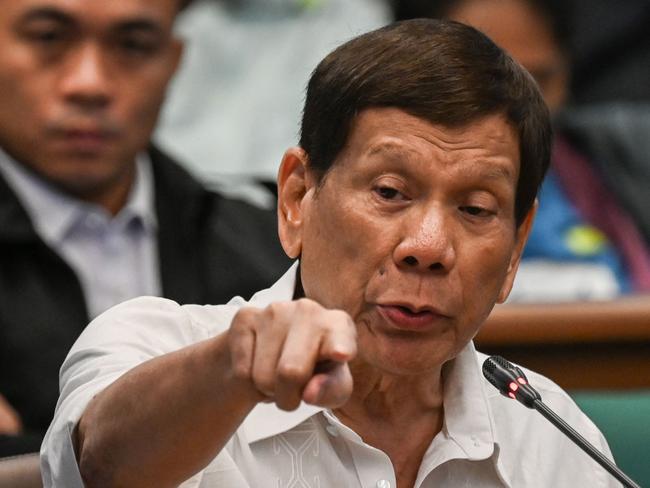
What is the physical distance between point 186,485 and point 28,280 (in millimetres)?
1436

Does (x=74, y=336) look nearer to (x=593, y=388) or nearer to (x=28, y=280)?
(x=28, y=280)

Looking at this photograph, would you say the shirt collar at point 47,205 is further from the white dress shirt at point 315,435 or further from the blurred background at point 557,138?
the white dress shirt at point 315,435

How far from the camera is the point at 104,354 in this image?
177 centimetres

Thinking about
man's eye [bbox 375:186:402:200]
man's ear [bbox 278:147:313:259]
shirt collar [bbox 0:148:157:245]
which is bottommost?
shirt collar [bbox 0:148:157:245]

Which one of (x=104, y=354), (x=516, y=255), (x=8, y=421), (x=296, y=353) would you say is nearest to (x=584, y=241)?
(x=8, y=421)

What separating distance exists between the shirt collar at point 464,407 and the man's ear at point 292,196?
61mm

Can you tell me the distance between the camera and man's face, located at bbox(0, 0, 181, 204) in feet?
10.6

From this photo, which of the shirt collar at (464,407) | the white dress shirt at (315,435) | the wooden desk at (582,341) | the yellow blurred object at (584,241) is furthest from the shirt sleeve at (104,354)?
the yellow blurred object at (584,241)

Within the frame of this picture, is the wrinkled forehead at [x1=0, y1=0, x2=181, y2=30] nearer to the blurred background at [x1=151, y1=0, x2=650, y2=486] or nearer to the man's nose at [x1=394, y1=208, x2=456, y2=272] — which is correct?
the blurred background at [x1=151, y1=0, x2=650, y2=486]

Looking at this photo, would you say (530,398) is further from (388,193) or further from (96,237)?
(96,237)

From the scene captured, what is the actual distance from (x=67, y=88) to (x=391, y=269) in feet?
5.15

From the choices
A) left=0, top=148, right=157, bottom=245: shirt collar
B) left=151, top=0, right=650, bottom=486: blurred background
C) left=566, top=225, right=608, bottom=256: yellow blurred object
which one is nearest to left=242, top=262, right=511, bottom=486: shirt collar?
left=151, top=0, right=650, bottom=486: blurred background

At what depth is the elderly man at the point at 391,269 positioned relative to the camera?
183cm

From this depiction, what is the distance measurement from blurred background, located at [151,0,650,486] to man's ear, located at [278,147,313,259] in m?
0.88
